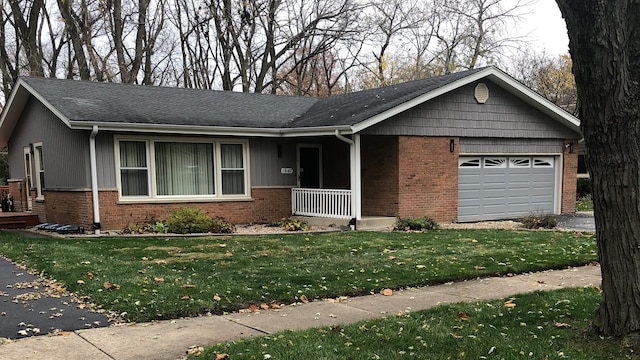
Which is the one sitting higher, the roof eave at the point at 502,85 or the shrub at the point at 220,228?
the roof eave at the point at 502,85

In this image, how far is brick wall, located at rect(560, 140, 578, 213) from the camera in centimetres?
1766

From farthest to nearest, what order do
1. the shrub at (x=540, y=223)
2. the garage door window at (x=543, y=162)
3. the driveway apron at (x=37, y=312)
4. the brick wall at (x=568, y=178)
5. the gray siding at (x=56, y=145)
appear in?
the brick wall at (x=568, y=178), the garage door window at (x=543, y=162), the shrub at (x=540, y=223), the gray siding at (x=56, y=145), the driveway apron at (x=37, y=312)

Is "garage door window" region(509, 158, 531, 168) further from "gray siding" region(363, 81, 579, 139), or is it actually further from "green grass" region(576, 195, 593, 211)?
"green grass" region(576, 195, 593, 211)

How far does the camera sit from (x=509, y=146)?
53.9ft

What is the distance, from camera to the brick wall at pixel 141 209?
13.2 m

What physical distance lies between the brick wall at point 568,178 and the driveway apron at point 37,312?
620 inches

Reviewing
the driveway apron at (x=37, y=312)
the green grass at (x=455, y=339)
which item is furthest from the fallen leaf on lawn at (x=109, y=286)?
the green grass at (x=455, y=339)

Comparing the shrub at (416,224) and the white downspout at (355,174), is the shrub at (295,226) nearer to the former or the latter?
the white downspout at (355,174)

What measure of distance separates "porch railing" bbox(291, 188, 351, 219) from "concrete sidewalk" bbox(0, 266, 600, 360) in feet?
21.8

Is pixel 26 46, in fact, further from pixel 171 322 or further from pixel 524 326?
pixel 524 326

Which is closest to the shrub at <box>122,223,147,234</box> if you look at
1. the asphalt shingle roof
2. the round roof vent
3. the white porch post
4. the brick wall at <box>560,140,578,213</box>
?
the asphalt shingle roof

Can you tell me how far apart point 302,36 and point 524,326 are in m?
28.0

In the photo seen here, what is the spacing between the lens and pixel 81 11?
25.2m

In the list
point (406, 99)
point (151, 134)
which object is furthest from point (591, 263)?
point (151, 134)
